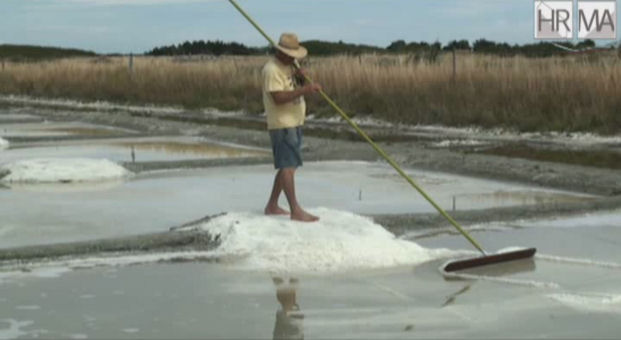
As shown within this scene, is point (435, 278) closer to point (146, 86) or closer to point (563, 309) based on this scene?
point (563, 309)

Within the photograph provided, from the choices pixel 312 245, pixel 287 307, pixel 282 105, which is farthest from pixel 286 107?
pixel 287 307

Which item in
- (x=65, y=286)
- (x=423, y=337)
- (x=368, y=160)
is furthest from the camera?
Result: (x=368, y=160)

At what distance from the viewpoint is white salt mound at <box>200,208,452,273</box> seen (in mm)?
7574

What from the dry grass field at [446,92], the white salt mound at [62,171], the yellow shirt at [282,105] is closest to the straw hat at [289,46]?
the yellow shirt at [282,105]

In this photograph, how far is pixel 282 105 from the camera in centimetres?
873

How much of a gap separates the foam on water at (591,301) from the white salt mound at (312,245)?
133 centimetres

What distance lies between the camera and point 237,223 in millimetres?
8531

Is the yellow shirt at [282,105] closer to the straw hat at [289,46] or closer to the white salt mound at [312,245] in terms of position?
the straw hat at [289,46]

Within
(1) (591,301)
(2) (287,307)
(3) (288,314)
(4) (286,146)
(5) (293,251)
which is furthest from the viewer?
(4) (286,146)

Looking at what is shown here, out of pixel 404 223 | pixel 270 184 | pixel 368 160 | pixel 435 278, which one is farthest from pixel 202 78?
pixel 435 278

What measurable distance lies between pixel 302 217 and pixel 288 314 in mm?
2447

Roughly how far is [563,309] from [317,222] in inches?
100

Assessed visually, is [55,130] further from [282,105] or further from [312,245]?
[312,245]

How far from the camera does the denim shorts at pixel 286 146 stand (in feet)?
28.9
